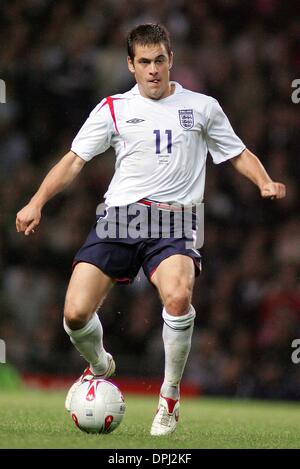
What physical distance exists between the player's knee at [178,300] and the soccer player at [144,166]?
17cm

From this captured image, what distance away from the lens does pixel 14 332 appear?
448 inches

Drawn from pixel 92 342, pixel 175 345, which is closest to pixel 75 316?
pixel 92 342

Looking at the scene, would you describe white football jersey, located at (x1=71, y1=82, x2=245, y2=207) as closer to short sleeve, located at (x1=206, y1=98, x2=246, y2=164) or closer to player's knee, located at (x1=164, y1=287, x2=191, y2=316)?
short sleeve, located at (x1=206, y1=98, x2=246, y2=164)

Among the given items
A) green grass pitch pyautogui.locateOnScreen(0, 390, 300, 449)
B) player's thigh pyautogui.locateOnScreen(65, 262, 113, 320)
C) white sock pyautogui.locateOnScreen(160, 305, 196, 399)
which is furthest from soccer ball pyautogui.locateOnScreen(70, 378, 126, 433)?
player's thigh pyautogui.locateOnScreen(65, 262, 113, 320)

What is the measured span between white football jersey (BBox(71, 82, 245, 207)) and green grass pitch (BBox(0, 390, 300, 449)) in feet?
4.15

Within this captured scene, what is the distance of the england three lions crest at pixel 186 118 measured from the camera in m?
5.84

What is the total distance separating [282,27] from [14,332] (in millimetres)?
4576

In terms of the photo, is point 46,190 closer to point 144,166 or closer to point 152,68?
point 144,166

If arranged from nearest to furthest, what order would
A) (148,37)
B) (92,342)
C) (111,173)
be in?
1. (148,37)
2. (92,342)
3. (111,173)

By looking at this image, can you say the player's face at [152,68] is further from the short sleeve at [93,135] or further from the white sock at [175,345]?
the white sock at [175,345]

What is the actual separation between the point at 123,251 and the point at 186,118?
0.80 m

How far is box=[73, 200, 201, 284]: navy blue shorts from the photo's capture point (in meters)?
5.73

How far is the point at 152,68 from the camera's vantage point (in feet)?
18.9
